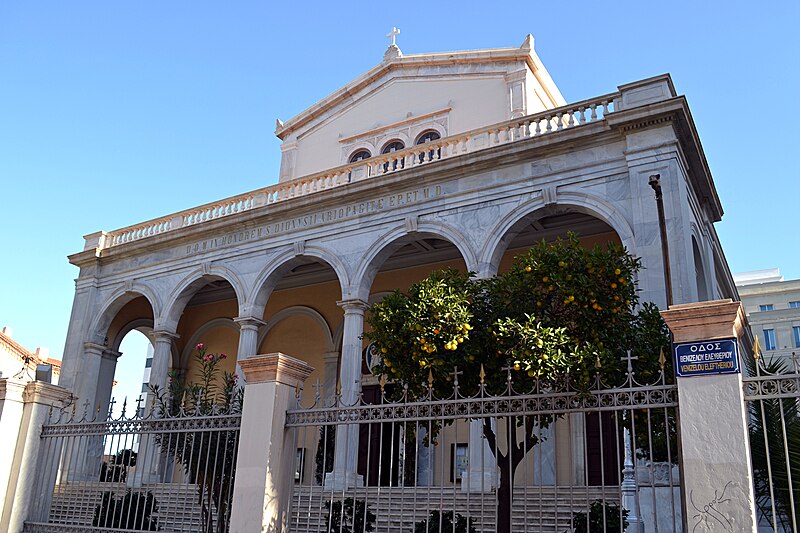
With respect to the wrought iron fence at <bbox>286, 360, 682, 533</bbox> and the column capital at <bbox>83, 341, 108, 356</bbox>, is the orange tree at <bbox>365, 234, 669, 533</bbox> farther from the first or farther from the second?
the column capital at <bbox>83, 341, 108, 356</bbox>

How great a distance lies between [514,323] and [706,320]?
244 cm

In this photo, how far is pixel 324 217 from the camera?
1719 centimetres

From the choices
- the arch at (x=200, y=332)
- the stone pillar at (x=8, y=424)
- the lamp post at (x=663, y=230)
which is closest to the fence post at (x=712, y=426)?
the lamp post at (x=663, y=230)

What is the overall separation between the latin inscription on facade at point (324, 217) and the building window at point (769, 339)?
4307 cm

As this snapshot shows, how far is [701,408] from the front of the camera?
5.27m

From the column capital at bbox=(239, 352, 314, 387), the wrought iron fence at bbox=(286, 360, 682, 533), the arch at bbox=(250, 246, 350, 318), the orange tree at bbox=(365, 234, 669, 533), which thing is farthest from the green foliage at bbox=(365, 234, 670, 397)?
the arch at bbox=(250, 246, 350, 318)

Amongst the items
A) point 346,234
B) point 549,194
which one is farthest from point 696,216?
point 346,234

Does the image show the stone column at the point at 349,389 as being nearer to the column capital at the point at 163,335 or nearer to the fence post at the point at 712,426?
the column capital at the point at 163,335

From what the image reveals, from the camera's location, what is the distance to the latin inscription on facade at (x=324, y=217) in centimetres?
1588

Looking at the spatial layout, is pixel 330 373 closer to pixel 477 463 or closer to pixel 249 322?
pixel 249 322

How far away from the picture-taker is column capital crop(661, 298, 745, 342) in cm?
525

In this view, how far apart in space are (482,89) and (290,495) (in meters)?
16.3

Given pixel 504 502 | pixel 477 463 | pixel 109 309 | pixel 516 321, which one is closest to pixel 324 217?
pixel 477 463

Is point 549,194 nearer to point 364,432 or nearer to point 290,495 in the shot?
point 364,432
